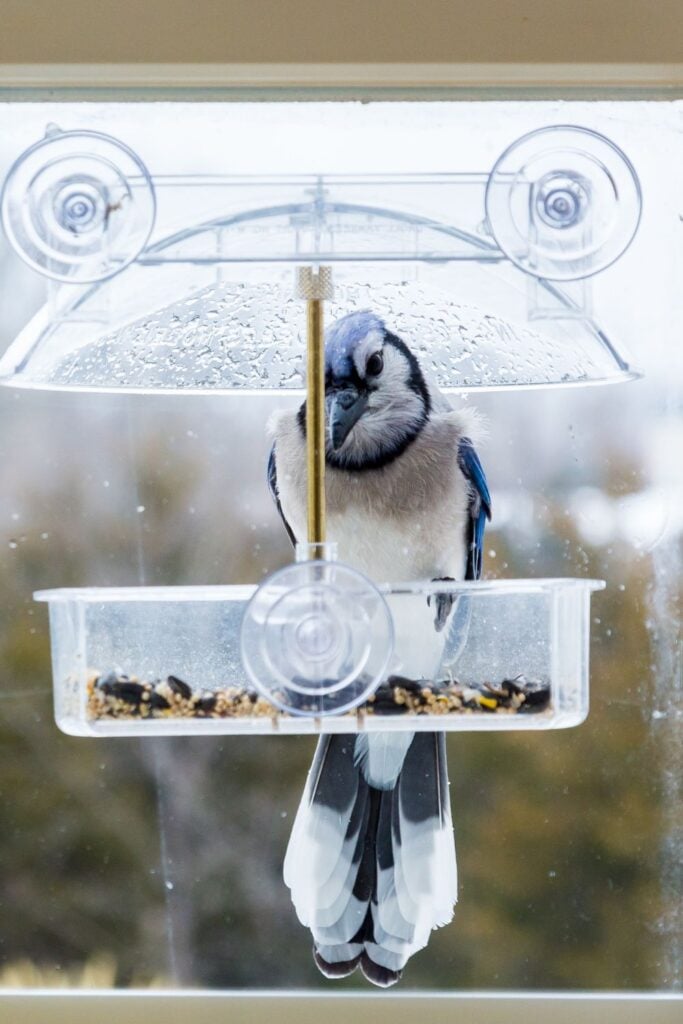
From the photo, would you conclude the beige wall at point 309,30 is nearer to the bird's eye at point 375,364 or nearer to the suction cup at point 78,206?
the suction cup at point 78,206

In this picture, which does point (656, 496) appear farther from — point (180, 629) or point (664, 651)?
point (180, 629)

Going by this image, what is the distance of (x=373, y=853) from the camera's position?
145 centimetres

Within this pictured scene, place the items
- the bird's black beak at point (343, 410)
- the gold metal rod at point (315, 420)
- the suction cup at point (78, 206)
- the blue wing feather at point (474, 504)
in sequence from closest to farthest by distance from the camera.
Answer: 1. the suction cup at point (78, 206)
2. the gold metal rod at point (315, 420)
3. the bird's black beak at point (343, 410)
4. the blue wing feather at point (474, 504)

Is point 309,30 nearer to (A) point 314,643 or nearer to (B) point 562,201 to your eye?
(B) point 562,201

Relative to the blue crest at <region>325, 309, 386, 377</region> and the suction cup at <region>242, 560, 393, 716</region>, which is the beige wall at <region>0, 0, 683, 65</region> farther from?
the suction cup at <region>242, 560, 393, 716</region>

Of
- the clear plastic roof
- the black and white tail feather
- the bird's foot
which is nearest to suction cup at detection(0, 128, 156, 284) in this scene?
the clear plastic roof

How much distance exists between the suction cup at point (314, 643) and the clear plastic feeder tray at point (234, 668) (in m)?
0.06

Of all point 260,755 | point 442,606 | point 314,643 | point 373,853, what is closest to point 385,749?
point 373,853

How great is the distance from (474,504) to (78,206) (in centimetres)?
69

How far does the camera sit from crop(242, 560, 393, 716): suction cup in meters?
1.06

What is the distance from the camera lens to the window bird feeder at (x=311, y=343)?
1.05m

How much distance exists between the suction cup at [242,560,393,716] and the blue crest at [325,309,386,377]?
36cm

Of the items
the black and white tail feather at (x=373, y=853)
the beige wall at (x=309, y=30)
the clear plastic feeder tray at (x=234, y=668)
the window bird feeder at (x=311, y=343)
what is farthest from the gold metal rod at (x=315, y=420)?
the black and white tail feather at (x=373, y=853)

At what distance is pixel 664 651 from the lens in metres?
1.57
